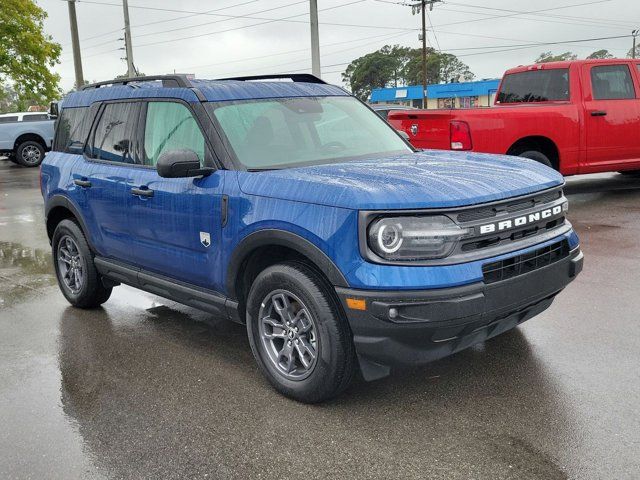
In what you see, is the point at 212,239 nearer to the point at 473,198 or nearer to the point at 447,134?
the point at 473,198

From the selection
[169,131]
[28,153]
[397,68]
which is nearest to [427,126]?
[169,131]

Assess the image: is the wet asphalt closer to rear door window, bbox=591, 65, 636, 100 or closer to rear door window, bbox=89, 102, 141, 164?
rear door window, bbox=89, 102, 141, 164

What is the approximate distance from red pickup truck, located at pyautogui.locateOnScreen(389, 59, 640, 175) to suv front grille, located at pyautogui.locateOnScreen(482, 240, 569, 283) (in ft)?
18.1

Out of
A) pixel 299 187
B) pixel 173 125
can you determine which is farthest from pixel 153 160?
pixel 299 187

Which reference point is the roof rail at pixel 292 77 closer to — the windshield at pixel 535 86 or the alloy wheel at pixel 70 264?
the alloy wheel at pixel 70 264

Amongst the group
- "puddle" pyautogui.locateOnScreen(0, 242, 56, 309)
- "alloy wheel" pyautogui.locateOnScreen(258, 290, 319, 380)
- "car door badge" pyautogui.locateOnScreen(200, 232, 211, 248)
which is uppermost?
"car door badge" pyautogui.locateOnScreen(200, 232, 211, 248)

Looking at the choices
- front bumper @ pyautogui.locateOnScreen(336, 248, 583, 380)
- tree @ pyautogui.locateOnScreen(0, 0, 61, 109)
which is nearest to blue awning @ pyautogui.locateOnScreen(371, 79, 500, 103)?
tree @ pyautogui.locateOnScreen(0, 0, 61, 109)

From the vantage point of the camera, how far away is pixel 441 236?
3.33 m

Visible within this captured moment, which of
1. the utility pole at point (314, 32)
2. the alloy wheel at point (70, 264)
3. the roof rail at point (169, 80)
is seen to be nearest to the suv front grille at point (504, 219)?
the roof rail at point (169, 80)

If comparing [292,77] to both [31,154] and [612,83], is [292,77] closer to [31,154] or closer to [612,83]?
[612,83]

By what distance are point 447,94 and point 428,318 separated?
75.2 meters

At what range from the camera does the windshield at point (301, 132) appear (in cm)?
431

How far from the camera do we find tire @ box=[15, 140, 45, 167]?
23.6m

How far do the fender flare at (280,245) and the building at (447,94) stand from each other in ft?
210
